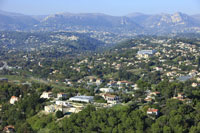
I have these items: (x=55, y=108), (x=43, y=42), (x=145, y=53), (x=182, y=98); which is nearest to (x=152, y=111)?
(x=182, y=98)

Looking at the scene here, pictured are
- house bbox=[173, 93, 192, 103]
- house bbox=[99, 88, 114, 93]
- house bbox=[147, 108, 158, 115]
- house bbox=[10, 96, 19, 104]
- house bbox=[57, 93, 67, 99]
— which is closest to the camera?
house bbox=[147, 108, 158, 115]

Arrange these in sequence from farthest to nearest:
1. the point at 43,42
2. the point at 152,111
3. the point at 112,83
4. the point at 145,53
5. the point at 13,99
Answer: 1. the point at 43,42
2. the point at 145,53
3. the point at 112,83
4. the point at 13,99
5. the point at 152,111

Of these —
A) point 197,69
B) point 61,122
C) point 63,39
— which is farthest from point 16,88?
point 63,39

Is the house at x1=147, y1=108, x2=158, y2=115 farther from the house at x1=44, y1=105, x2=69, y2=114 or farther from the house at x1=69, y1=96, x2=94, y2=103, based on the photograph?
the house at x1=69, y1=96, x2=94, y2=103

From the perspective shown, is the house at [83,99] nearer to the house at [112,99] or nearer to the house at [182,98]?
the house at [112,99]

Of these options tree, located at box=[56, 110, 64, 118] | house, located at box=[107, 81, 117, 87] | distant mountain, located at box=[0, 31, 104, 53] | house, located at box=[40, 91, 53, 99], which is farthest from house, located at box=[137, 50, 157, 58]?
tree, located at box=[56, 110, 64, 118]

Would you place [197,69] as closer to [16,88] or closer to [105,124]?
[16,88]

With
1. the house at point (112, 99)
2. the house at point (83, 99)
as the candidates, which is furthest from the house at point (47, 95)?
the house at point (112, 99)

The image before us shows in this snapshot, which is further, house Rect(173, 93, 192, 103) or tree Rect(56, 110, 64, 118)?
house Rect(173, 93, 192, 103)

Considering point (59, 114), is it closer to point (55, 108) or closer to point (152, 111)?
point (55, 108)

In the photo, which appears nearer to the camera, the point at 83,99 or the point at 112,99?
the point at 83,99

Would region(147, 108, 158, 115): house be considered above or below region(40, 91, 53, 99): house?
above
